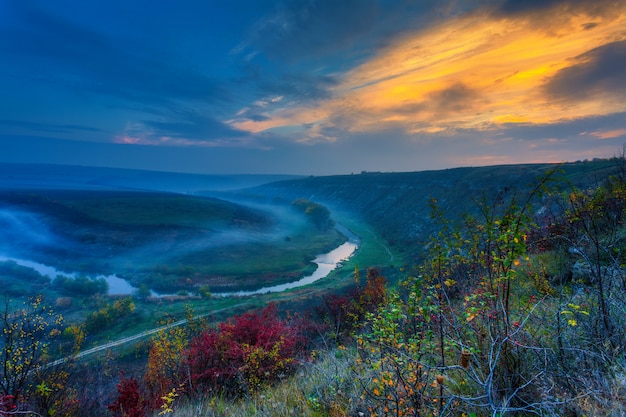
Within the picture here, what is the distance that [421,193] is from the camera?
10706 cm

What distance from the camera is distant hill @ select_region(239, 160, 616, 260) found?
70.5 m

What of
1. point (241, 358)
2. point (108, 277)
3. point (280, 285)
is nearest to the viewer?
point (241, 358)

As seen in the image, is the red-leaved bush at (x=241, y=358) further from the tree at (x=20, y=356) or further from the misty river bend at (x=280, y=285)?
the misty river bend at (x=280, y=285)

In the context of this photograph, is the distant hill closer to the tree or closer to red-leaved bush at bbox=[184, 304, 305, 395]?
red-leaved bush at bbox=[184, 304, 305, 395]

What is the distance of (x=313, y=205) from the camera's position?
12444 centimetres

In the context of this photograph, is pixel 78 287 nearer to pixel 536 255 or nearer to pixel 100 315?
pixel 100 315

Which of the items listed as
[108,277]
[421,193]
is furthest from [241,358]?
[421,193]

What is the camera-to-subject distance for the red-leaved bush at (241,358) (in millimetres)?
10320

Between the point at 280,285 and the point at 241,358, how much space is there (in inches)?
2044

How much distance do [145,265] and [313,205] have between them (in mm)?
70924

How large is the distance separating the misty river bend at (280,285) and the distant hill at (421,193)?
15390mm

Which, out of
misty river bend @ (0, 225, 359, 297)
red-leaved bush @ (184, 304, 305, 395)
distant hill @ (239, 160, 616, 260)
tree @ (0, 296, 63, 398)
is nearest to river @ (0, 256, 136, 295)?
misty river bend @ (0, 225, 359, 297)

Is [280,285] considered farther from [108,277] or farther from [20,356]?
[20,356]

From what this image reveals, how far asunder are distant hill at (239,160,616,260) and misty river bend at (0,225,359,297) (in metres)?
15.4
